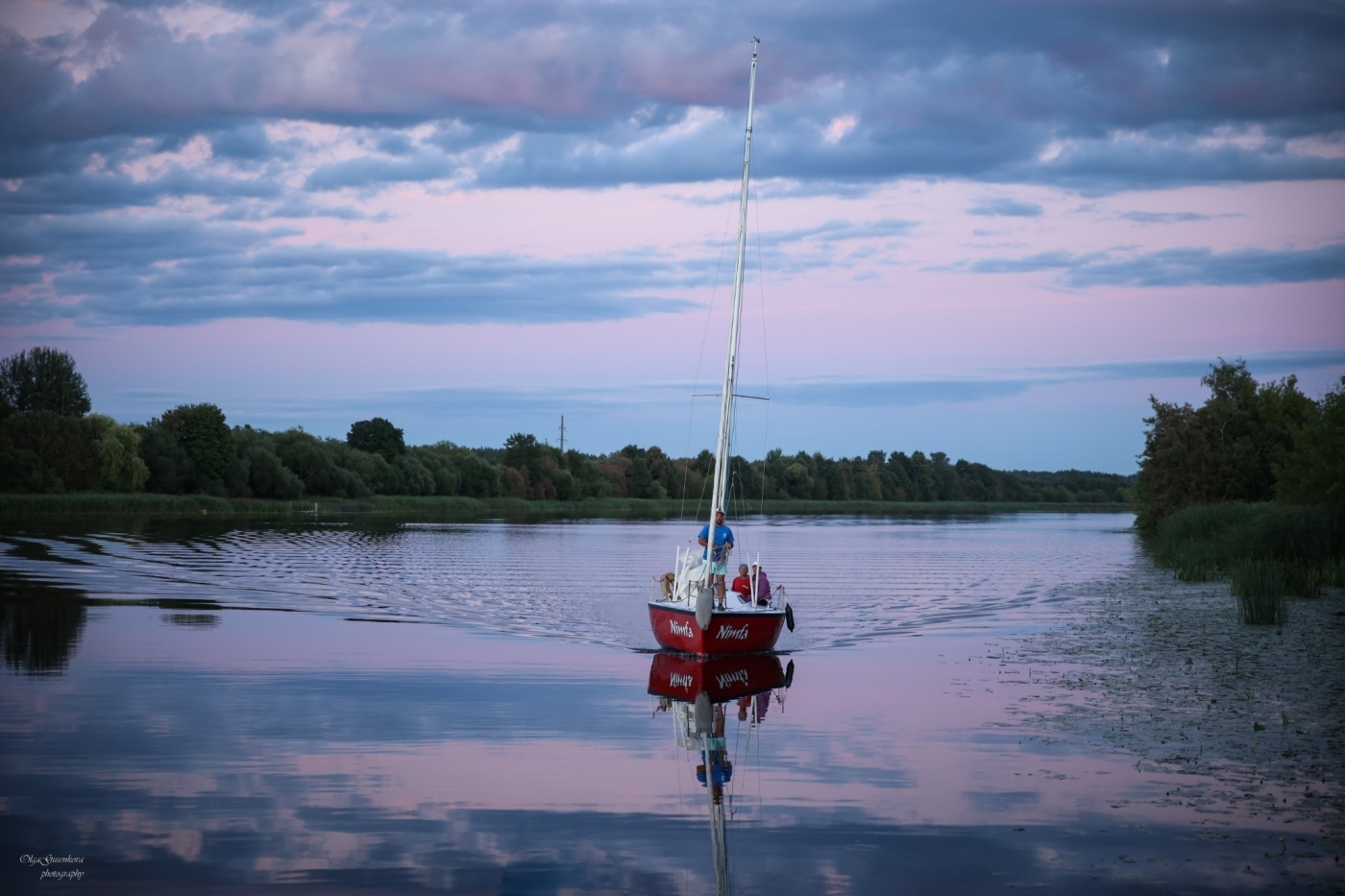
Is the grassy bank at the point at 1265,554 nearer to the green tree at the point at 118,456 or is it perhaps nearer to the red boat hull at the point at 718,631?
the red boat hull at the point at 718,631

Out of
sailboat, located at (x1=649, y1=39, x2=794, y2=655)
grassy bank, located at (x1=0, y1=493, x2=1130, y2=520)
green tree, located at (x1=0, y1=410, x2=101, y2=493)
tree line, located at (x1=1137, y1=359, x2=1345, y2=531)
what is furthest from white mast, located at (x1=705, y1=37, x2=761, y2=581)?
green tree, located at (x1=0, y1=410, x2=101, y2=493)

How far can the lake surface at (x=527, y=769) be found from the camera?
11.2 metres

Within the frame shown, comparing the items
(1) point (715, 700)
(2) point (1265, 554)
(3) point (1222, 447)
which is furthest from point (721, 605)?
(3) point (1222, 447)

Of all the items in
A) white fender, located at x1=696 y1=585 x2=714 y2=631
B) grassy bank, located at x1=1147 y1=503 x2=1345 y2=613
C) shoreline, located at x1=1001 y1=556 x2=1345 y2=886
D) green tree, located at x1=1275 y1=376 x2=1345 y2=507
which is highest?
green tree, located at x1=1275 y1=376 x2=1345 y2=507

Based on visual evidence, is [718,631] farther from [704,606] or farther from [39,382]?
[39,382]

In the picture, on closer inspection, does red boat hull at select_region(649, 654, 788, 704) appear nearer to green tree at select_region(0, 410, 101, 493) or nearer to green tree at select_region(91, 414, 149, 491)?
green tree at select_region(0, 410, 101, 493)

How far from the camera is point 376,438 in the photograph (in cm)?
15875

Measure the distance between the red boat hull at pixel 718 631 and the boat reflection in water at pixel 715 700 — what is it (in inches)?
11.1

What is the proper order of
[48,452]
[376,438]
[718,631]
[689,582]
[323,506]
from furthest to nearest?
[376,438] < [323,506] < [48,452] < [689,582] < [718,631]

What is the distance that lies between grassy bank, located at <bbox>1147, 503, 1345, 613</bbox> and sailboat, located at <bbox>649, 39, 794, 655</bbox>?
36.3 feet

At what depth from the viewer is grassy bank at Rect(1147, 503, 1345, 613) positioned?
30969 millimetres

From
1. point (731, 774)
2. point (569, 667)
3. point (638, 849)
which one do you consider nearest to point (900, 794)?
point (731, 774)

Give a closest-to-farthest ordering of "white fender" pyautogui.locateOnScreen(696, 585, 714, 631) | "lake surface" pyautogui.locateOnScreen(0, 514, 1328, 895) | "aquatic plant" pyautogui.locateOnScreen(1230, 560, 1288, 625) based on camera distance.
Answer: "lake surface" pyautogui.locateOnScreen(0, 514, 1328, 895) → "white fender" pyautogui.locateOnScreen(696, 585, 714, 631) → "aquatic plant" pyautogui.locateOnScreen(1230, 560, 1288, 625)

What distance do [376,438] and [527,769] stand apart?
484 ft
